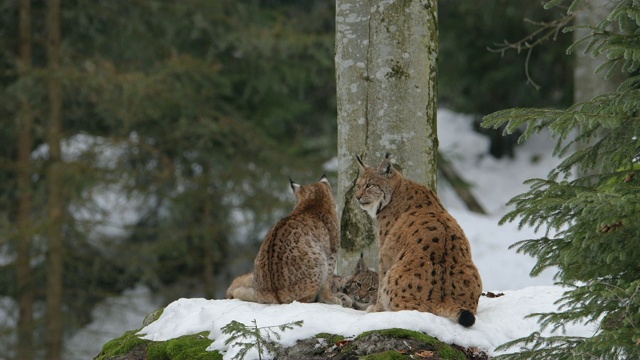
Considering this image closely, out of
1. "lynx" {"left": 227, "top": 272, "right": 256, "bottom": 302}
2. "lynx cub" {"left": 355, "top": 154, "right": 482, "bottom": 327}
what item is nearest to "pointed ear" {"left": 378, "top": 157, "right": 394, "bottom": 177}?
"lynx cub" {"left": 355, "top": 154, "right": 482, "bottom": 327}

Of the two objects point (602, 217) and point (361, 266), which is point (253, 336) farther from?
point (602, 217)

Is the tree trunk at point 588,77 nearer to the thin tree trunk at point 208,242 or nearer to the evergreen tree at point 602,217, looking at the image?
the evergreen tree at point 602,217

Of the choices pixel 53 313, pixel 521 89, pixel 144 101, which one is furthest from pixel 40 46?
pixel 521 89

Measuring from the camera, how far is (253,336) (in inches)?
241

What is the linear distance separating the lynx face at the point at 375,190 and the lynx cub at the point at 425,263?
124mm

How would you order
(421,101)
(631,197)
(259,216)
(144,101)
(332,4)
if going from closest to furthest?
(631,197), (421,101), (144,101), (259,216), (332,4)

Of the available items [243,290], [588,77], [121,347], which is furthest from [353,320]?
[588,77]

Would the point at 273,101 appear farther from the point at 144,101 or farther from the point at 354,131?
the point at 354,131

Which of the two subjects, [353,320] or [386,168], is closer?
[353,320]

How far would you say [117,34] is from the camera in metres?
17.0

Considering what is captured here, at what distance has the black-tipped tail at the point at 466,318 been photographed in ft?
20.0

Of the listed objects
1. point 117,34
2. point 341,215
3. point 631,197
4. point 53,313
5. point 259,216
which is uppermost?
point 117,34

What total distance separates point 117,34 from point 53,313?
487 cm

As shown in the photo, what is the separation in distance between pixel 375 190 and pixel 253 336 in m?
1.72
